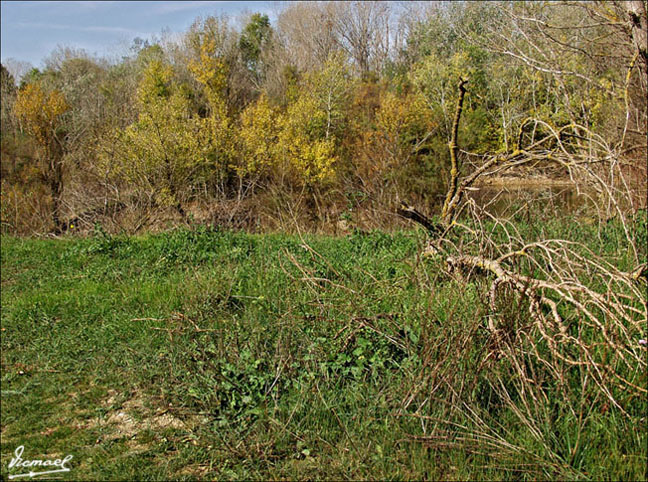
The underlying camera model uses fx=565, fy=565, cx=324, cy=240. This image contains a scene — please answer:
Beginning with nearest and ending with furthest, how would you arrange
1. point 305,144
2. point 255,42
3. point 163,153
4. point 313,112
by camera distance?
point 163,153
point 305,144
point 313,112
point 255,42

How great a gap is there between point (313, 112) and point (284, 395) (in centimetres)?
2756

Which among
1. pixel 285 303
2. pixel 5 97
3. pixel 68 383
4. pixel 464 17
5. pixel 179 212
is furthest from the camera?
pixel 5 97

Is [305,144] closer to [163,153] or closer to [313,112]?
[313,112]

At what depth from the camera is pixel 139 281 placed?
6.38 meters

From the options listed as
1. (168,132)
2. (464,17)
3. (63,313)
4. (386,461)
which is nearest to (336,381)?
(386,461)

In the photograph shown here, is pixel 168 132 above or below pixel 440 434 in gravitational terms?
above

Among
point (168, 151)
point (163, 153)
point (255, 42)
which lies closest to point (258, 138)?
point (168, 151)

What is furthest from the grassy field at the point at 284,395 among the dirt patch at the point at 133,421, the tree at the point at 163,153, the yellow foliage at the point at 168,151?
the yellow foliage at the point at 168,151

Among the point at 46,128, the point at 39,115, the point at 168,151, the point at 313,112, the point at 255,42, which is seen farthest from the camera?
the point at 255,42

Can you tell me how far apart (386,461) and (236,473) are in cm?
81

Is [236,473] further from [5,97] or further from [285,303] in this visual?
[5,97]

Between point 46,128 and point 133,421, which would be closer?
point 133,421

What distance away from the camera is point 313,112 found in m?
30.0

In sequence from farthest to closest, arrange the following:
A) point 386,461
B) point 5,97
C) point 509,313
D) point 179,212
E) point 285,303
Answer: point 5,97, point 179,212, point 285,303, point 509,313, point 386,461
